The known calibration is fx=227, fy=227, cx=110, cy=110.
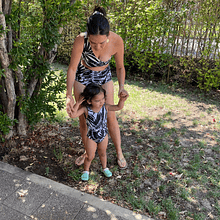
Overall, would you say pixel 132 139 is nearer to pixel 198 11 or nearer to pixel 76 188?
pixel 76 188

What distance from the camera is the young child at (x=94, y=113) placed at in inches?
109

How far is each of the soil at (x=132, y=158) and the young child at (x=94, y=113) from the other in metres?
0.41

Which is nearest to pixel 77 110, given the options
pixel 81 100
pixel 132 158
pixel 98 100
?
pixel 81 100

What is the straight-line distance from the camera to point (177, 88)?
7121 millimetres

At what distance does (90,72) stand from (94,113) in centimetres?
54

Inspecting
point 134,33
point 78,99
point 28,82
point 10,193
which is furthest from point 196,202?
point 134,33

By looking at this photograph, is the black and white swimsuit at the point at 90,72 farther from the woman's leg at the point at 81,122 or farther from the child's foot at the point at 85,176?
the child's foot at the point at 85,176

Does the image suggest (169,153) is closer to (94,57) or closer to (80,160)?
(80,160)

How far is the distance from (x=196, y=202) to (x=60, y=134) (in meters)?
2.60

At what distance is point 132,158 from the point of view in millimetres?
3762

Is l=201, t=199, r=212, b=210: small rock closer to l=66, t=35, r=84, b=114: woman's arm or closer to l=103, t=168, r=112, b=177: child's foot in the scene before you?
l=103, t=168, r=112, b=177: child's foot

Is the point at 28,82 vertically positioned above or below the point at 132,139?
above

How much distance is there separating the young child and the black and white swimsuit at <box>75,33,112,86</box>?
8.7 inches

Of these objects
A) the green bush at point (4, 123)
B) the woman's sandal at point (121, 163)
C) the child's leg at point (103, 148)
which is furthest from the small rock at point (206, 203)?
the green bush at point (4, 123)
